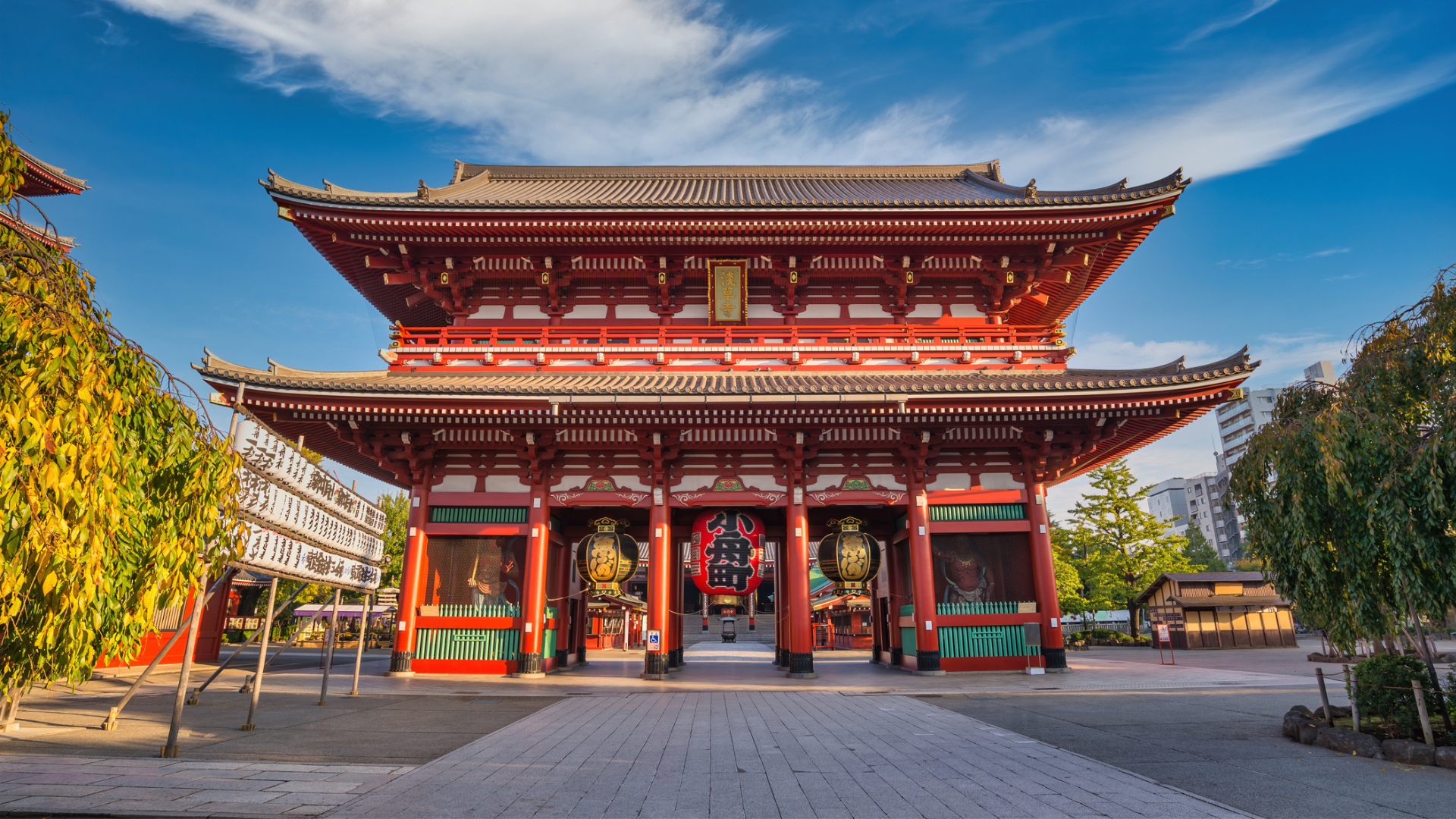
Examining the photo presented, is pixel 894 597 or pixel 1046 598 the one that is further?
pixel 894 597

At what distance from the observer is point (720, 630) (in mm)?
52000

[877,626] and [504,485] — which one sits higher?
[504,485]

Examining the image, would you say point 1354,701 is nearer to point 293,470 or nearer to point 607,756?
point 607,756

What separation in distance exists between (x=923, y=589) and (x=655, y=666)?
625cm

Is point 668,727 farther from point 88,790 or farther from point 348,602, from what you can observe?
point 348,602

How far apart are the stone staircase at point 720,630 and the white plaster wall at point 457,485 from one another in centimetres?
3091

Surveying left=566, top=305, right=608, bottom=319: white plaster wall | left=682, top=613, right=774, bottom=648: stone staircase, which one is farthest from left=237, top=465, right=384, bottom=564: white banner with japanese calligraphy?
left=682, top=613, right=774, bottom=648: stone staircase

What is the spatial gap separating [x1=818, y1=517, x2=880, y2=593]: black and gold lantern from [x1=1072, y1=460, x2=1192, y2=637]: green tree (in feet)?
77.4

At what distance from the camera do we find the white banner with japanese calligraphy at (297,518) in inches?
300

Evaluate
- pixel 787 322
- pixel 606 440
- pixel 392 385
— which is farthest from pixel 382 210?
pixel 787 322

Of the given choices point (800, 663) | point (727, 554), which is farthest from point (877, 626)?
point (727, 554)

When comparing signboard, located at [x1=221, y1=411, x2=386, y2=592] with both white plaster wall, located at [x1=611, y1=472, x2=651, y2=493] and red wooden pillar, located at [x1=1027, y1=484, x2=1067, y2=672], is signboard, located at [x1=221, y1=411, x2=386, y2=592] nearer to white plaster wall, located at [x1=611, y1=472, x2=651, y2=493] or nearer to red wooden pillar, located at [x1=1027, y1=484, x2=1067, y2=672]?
white plaster wall, located at [x1=611, y1=472, x2=651, y2=493]

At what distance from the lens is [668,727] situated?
8.95 metres

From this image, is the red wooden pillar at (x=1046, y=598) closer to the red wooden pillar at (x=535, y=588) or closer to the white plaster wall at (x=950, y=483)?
Answer: the white plaster wall at (x=950, y=483)
